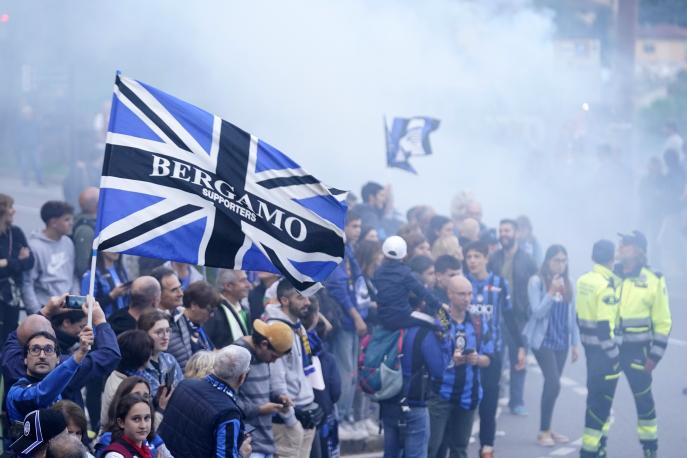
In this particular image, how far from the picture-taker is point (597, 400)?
9109 mm

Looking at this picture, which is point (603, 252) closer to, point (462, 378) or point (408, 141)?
point (462, 378)

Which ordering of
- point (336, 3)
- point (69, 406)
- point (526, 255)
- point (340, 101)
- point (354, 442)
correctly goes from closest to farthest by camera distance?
point (69, 406) < point (354, 442) < point (526, 255) < point (336, 3) < point (340, 101)

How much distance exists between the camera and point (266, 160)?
6426 millimetres

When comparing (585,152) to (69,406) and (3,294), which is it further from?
(69,406)

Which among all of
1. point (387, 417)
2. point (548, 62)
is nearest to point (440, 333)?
point (387, 417)

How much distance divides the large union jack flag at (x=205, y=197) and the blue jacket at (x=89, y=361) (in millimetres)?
417

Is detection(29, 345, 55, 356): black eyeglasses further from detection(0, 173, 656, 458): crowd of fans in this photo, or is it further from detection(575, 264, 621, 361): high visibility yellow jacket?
detection(575, 264, 621, 361): high visibility yellow jacket

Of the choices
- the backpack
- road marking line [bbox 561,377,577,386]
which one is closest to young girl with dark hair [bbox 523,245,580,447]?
road marking line [bbox 561,377,577,386]

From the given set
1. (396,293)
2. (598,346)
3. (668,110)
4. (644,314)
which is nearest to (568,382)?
(644,314)

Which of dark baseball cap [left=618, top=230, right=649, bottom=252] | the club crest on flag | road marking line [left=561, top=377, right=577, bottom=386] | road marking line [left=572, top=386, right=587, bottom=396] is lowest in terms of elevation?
road marking line [left=572, top=386, right=587, bottom=396]

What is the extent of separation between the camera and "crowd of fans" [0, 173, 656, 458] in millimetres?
5801

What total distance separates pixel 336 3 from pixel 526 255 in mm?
6265

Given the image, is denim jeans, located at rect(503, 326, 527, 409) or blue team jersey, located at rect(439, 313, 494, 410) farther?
denim jeans, located at rect(503, 326, 527, 409)

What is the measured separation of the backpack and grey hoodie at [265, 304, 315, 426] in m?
0.65
